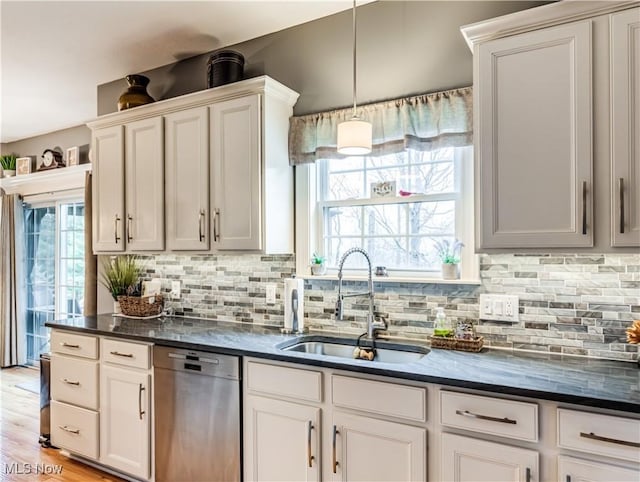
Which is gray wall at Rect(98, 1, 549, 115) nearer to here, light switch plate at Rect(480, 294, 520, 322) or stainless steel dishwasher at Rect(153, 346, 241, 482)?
light switch plate at Rect(480, 294, 520, 322)

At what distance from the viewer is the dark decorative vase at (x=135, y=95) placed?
310 centimetres

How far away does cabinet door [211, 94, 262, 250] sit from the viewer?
254cm

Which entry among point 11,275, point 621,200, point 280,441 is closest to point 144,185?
point 280,441

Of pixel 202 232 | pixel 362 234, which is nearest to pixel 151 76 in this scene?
pixel 202 232

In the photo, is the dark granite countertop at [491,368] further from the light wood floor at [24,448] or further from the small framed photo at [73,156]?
the small framed photo at [73,156]

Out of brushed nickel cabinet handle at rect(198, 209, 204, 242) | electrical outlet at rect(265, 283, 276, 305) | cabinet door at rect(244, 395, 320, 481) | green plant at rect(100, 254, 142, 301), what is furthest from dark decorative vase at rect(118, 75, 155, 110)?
cabinet door at rect(244, 395, 320, 481)

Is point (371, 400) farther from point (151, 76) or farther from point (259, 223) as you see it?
point (151, 76)

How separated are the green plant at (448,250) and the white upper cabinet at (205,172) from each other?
2.92 feet

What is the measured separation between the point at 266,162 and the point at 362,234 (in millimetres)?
694

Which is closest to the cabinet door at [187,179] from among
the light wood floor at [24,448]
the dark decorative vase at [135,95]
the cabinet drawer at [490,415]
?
the dark decorative vase at [135,95]

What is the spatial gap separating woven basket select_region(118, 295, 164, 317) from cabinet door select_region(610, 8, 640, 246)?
109 inches

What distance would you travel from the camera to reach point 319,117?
2660mm

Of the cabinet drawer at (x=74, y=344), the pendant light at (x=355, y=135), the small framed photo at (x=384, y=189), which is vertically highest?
the pendant light at (x=355, y=135)

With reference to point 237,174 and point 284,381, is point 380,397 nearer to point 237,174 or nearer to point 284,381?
point 284,381
